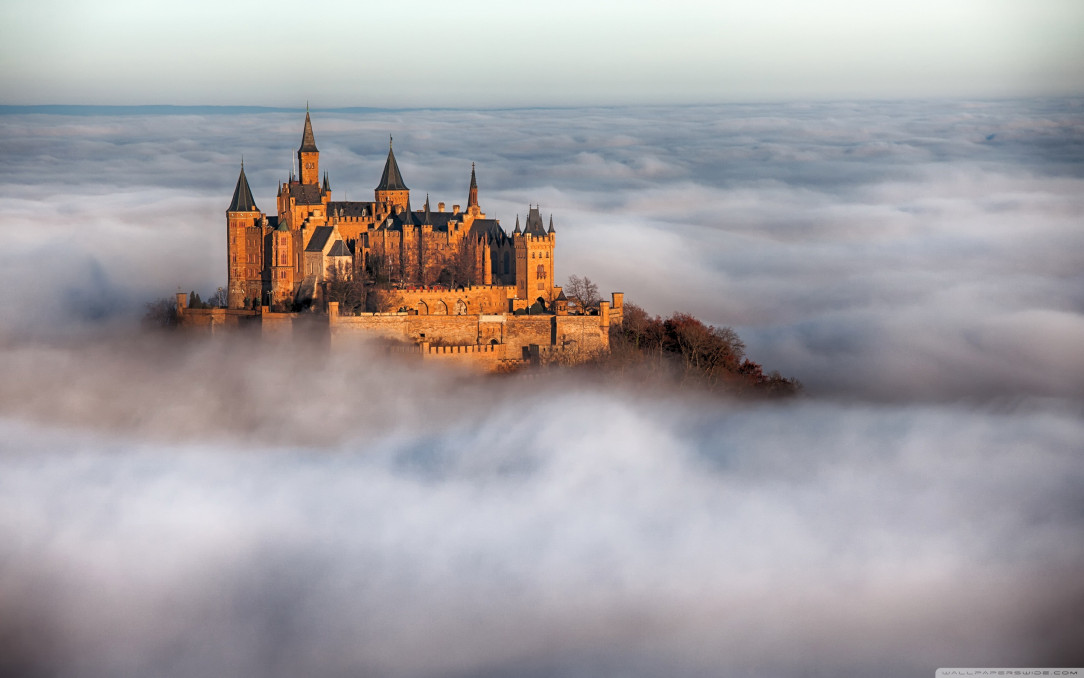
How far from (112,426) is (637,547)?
1903 centimetres

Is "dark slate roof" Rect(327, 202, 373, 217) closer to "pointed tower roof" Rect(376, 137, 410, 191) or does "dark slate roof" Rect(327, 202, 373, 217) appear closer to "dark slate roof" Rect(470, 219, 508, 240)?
"pointed tower roof" Rect(376, 137, 410, 191)

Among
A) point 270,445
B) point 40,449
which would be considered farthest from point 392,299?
point 40,449

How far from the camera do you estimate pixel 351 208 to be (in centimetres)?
6072

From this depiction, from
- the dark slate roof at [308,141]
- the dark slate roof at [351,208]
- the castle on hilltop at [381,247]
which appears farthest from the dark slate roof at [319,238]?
the dark slate roof at [308,141]

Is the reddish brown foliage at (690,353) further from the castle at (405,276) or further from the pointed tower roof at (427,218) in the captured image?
the pointed tower roof at (427,218)

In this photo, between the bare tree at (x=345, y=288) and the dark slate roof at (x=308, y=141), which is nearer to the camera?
the bare tree at (x=345, y=288)

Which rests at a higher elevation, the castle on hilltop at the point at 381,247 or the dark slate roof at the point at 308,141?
the dark slate roof at the point at 308,141

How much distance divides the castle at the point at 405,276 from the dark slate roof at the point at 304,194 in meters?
0.04

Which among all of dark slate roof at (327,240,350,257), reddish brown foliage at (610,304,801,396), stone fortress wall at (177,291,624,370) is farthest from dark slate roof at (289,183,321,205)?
reddish brown foliage at (610,304,801,396)

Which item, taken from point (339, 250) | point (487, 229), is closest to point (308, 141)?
point (339, 250)

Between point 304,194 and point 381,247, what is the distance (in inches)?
134

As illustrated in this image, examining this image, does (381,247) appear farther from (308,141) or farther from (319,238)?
(308,141)

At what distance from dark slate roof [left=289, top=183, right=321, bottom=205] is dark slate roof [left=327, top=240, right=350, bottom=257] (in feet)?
8.03

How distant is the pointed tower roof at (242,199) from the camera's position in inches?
2362
